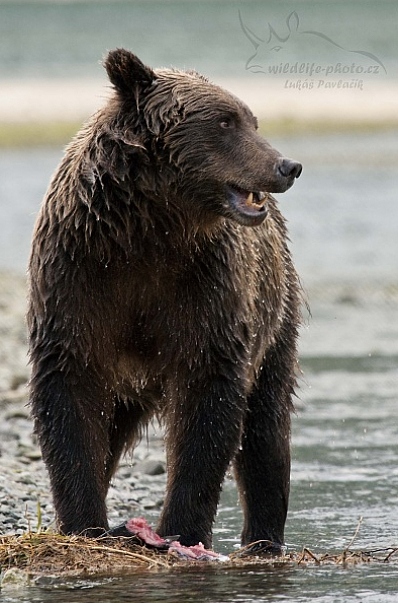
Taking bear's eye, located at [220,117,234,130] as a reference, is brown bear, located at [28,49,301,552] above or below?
below

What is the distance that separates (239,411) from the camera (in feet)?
21.1

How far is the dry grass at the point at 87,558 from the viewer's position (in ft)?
19.7

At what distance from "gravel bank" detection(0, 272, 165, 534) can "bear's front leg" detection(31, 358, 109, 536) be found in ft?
0.62

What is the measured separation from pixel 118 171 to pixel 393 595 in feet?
6.49

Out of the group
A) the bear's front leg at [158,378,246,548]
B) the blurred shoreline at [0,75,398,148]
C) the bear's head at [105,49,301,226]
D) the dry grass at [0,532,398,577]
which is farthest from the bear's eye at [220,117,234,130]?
the blurred shoreline at [0,75,398,148]

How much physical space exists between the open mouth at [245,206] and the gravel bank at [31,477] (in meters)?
1.32

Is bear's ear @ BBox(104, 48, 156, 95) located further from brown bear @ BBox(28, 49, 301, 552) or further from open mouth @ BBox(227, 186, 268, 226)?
open mouth @ BBox(227, 186, 268, 226)

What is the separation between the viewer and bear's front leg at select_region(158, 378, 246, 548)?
6340 millimetres

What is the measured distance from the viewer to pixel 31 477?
8352 millimetres

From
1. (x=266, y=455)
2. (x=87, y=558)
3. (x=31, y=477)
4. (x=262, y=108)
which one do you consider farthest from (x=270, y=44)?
Result: (x=87, y=558)

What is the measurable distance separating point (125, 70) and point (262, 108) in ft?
109

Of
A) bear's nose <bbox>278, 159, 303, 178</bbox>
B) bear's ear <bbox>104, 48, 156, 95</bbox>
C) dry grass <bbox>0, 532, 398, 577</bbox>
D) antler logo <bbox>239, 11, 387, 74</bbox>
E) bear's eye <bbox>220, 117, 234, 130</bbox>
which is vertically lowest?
dry grass <bbox>0, 532, 398, 577</bbox>

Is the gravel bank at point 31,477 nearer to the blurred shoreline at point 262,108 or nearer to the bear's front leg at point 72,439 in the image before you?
the bear's front leg at point 72,439

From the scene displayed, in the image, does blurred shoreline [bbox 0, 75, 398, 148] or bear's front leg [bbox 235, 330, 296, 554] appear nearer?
bear's front leg [bbox 235, 330, 296, 554]
